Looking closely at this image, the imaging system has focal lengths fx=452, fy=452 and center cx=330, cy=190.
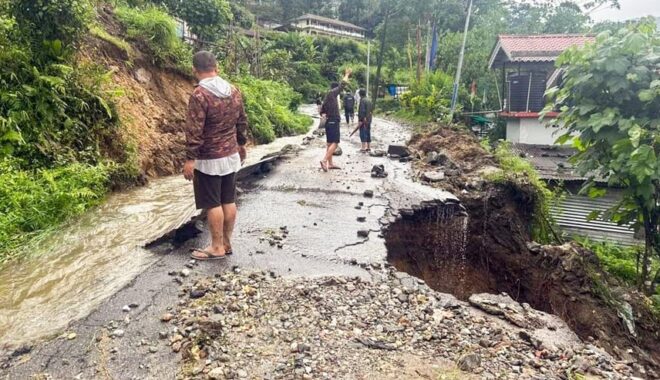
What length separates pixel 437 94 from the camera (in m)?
24.6

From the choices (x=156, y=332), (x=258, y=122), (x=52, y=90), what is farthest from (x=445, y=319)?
(x=258, y=122)

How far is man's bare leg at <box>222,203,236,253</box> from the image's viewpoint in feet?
16.6

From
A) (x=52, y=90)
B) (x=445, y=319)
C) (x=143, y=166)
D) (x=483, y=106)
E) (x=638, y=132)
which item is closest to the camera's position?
(x=445, y=319)

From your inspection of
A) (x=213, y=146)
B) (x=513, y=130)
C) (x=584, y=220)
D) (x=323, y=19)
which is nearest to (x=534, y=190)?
(x=584, y=220)

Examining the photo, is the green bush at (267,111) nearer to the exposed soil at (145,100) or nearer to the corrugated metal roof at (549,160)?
the exposed soil at (145,100)

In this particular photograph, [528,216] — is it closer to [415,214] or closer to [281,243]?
[415,214]

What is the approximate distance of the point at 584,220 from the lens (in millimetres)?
12523

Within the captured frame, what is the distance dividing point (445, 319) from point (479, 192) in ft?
18.6

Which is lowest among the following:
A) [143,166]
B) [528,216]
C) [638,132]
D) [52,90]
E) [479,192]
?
[528,216]

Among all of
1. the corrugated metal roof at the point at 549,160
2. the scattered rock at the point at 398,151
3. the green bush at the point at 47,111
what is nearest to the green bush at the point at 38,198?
the green bush at the point at 47,111

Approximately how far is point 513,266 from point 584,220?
5.48 metres

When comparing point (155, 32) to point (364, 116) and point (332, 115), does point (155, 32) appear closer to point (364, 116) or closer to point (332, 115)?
point (332, 115)

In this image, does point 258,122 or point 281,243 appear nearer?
point 281,243

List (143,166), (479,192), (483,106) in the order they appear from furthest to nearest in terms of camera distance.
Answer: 1. (483,106)
2. (479,192)
3. (143,166)
